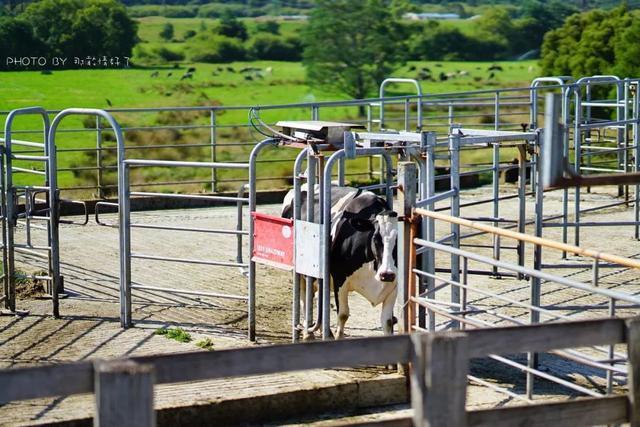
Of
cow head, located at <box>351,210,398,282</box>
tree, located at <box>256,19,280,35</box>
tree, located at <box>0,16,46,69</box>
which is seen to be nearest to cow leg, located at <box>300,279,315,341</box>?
cow head, located at <box>351,210,398,282</box>

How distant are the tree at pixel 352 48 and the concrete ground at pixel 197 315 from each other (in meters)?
62.7

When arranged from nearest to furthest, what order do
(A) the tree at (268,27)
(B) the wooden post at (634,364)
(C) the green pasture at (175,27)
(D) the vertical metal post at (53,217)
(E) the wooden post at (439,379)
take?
(E) the wooden post at (439,379) → (B) the wooden post at (634,364) → (D) the vertical metal post at (53,217) → (C) the green pasture at (175,27) → (A) the tree at (268,27)

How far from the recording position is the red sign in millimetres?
10234

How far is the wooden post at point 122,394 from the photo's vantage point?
14.4 feet

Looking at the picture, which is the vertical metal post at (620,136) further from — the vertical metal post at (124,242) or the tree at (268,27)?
the tree at (268,27)

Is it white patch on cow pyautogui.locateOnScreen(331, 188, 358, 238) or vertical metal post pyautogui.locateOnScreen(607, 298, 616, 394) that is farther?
white patch on cow pyautogui.locateOnScreen(331, 188, 358, 238)

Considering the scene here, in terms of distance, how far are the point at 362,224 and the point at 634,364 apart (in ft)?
16.3

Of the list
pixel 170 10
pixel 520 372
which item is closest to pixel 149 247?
pixel 520 372

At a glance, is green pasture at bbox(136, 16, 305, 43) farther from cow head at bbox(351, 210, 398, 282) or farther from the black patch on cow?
cow head at bbox(351, 210, 398, 282)

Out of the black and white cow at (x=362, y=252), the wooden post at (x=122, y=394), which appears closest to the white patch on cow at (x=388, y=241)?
the black and white cow at (x=362, y=252)

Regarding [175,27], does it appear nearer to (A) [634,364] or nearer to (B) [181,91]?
(B) [181,91]

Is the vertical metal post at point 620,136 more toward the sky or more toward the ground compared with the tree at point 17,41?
more toward the ground

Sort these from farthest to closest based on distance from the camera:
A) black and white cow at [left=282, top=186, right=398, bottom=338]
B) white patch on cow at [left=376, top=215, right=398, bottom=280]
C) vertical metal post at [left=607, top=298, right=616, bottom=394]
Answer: black and white cow at [left=282, top=186, right=398, bottom=338], white patch on cow at [left=376, top=215, right=398, bottom=280], vertical metal post at [left=607, top=298, right=616, bottom=394]

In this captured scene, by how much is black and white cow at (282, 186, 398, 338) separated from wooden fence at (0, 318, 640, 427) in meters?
4.60
